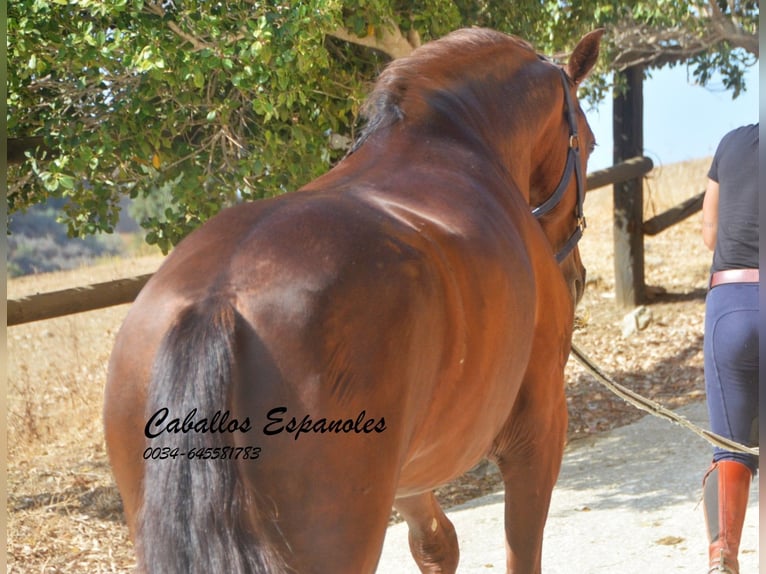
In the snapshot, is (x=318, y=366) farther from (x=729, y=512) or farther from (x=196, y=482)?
(x=729, y=512)

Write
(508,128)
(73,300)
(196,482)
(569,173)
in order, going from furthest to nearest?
(73,300) → (569,173) → (508,128) → (196,482)

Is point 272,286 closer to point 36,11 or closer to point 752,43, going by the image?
point 36,11

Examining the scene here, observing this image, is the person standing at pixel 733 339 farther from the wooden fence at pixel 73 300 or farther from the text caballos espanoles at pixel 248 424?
the wooden fence at pixel 73 300

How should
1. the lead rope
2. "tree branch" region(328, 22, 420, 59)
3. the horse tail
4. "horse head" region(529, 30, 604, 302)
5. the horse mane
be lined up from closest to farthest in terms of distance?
the horse tail, the horse mane, the lead rope, "horse head" region(529, 30, 604, 302), "tree branch" region(328, 22, 420, 59)

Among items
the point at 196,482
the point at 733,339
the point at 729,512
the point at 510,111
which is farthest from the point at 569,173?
the point at 196,482

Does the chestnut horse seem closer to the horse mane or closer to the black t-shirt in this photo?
the horse mane

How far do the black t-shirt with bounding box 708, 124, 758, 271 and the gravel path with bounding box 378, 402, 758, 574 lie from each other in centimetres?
122

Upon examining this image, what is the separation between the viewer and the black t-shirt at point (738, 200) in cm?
342

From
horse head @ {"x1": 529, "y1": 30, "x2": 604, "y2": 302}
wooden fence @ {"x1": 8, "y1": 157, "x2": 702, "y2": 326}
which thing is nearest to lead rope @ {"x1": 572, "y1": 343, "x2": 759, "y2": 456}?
horse head @ {"x1": 529, "y1": 30, "x2": 604, "y2": 302}

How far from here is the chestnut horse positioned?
170cm

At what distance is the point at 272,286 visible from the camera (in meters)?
1.83

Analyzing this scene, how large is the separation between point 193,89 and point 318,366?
329 centimetres

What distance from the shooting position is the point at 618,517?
495 cm

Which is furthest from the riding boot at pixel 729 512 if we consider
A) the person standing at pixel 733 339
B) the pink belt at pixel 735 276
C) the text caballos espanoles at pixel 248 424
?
the text caballos espanoles at pixel 248 424
